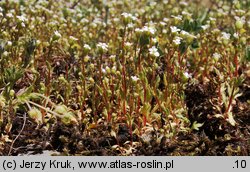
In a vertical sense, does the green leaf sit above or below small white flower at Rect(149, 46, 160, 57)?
below

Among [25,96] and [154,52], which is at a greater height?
[154,52]

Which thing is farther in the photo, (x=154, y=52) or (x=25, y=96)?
(x=154, y=52)

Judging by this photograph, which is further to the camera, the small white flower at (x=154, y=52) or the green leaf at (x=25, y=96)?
the small white flower at (x=154, y=52)

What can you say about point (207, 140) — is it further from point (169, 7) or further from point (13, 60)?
point (169, 7)

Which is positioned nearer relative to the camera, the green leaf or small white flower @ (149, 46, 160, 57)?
the green leaf

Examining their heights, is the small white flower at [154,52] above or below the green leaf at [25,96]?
above

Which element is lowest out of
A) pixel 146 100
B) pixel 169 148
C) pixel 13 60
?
pixel 169 148

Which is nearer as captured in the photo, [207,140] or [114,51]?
[207,140]

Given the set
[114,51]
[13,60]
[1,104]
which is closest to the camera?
[1,104]

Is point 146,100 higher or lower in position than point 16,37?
lower

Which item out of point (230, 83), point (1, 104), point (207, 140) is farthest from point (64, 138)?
point (230, 83)
